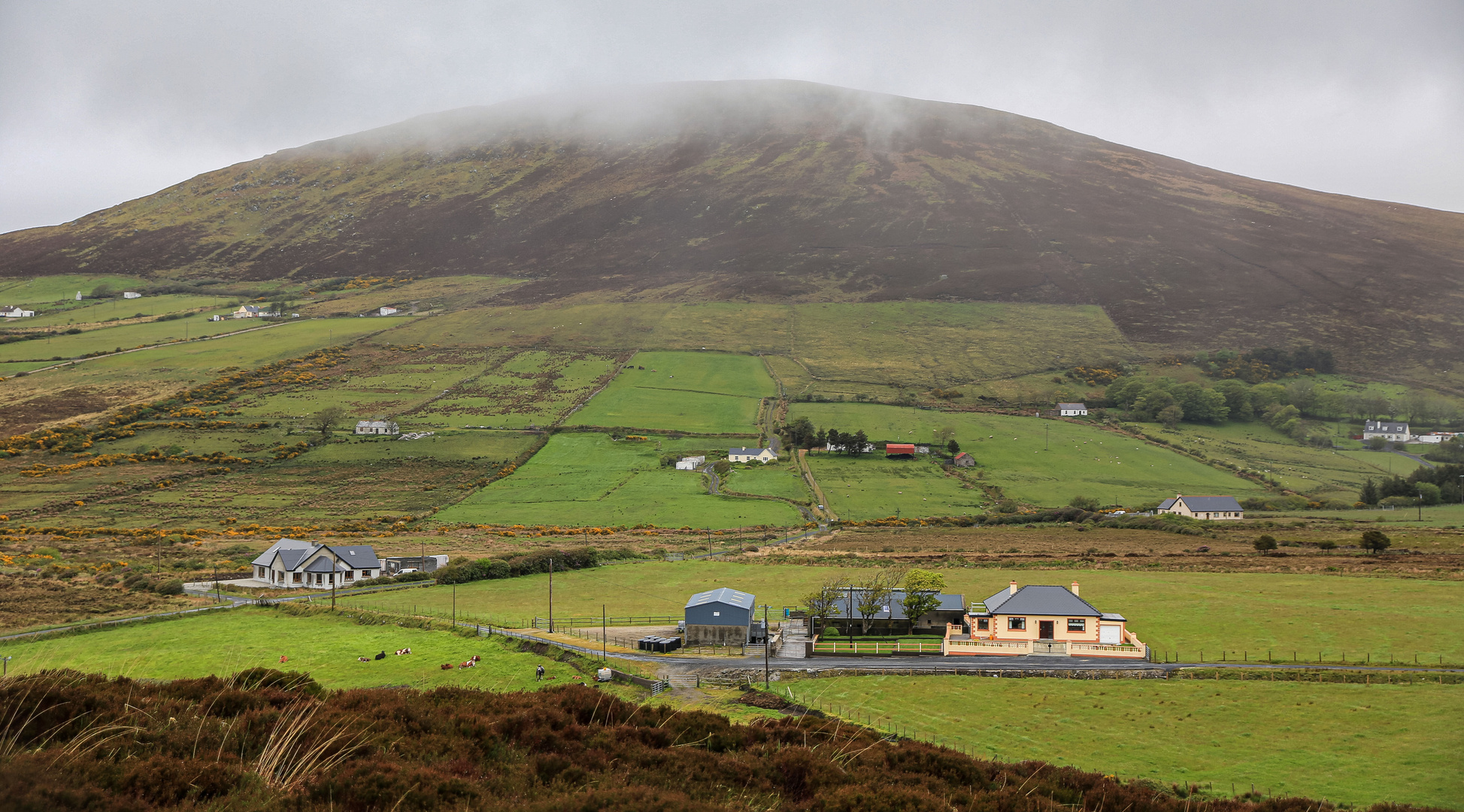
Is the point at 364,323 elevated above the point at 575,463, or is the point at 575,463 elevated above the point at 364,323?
the point at 364,323

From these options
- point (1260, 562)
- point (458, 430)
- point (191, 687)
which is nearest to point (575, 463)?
point (458, 430)

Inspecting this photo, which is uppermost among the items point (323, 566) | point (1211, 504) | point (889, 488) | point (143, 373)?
point (143, 373)

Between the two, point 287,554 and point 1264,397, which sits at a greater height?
point 1264,397

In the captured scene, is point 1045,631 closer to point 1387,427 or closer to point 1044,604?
point 1044,604

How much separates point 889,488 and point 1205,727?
62.3m

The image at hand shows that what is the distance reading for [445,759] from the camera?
46.5ft

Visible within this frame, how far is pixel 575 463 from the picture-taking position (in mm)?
95250

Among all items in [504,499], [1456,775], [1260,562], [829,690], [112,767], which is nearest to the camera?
[112,767]

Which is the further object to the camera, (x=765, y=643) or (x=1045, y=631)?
(x=1045, y=631)

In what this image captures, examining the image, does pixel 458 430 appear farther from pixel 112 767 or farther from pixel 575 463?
pixel 112 767

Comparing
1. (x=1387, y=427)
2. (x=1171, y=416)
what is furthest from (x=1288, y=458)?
(x=1387, y=427)

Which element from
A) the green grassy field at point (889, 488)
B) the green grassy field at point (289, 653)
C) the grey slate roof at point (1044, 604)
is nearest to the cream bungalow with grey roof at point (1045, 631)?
the grey slate roof at point (1044, 604)

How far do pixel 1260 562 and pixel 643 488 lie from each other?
2139 inches

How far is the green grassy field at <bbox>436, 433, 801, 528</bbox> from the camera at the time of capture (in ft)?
257
